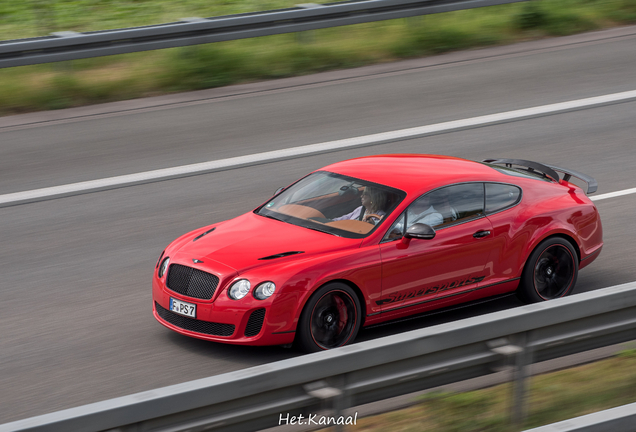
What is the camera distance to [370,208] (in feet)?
24.6

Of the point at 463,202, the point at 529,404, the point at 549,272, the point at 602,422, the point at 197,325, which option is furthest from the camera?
the point at 549,272

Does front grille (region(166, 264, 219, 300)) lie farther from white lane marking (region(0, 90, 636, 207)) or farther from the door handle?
white lane marking (region(0, 90, 636, 207))

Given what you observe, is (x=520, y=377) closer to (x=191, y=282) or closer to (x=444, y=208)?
(x=444, y=208)

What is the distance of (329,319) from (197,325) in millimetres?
1049

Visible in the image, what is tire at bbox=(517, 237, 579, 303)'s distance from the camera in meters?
7.95

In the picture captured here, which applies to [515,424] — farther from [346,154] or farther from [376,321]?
[346,154]

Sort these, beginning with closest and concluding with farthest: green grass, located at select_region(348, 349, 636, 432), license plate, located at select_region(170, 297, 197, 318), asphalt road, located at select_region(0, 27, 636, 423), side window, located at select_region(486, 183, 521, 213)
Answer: green grass, located at select_region(348, 349, 636, 432)
license plate, located at select_region(170, 297, 197, 318)
asphalt road, located at select_region(0, 27, 636, 423)
side window, located at select_region(486, 183, 521, 213)

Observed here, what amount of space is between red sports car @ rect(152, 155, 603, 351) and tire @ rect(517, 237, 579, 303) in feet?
0.04

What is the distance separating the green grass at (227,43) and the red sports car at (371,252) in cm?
772

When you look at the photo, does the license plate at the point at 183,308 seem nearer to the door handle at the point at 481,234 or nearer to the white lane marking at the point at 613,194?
the door handle at the point at 481,234

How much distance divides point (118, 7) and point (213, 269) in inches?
615

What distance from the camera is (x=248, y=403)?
4.29m

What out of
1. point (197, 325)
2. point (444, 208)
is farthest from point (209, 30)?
point (197, 325)

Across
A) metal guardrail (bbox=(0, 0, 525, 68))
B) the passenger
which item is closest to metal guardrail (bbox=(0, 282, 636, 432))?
the passenger
